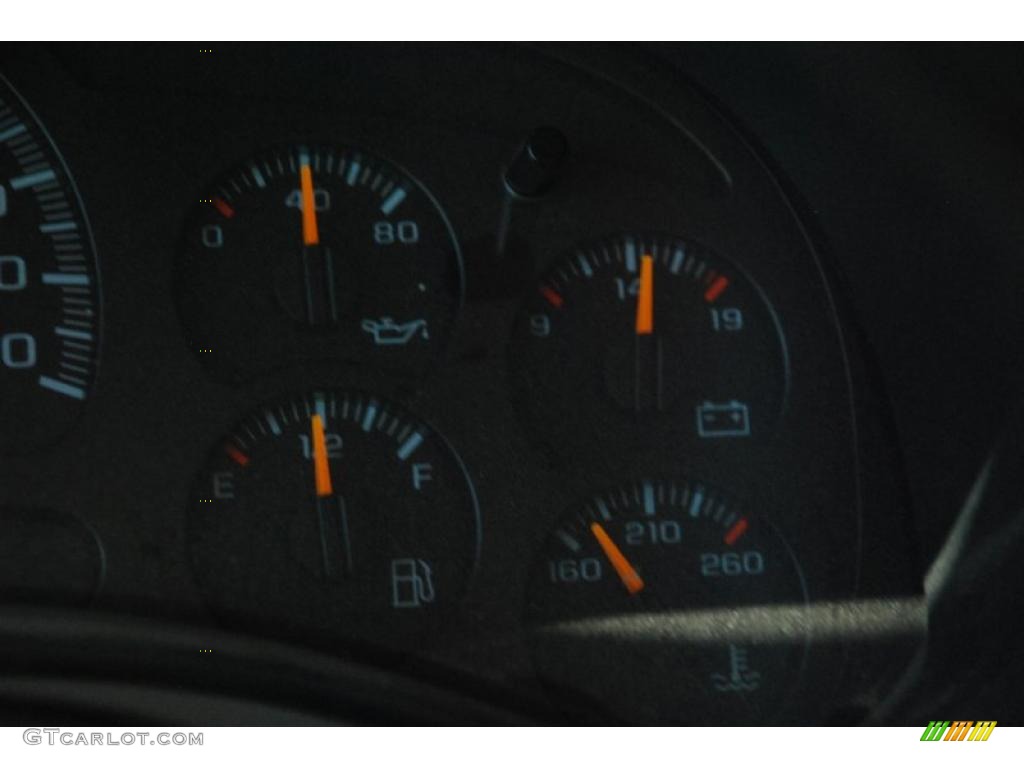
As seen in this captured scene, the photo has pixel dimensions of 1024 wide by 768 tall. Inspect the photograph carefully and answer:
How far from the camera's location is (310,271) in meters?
1.96

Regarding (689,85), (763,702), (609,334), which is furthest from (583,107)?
(763,702)

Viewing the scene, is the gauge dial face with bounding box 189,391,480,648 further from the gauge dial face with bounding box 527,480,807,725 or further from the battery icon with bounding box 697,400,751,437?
the battery icon with bounding box 697,400,751,437

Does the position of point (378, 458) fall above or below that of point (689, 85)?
below

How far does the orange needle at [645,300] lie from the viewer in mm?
2012

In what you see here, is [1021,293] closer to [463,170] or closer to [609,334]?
[609,334]

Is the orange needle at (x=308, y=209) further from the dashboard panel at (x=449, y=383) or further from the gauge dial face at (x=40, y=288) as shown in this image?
the gauge dial face at (x=40, y=288)

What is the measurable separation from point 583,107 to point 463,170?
0.61 feet

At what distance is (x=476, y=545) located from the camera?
197 cm

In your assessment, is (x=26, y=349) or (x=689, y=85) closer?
(x=26, y=349)
